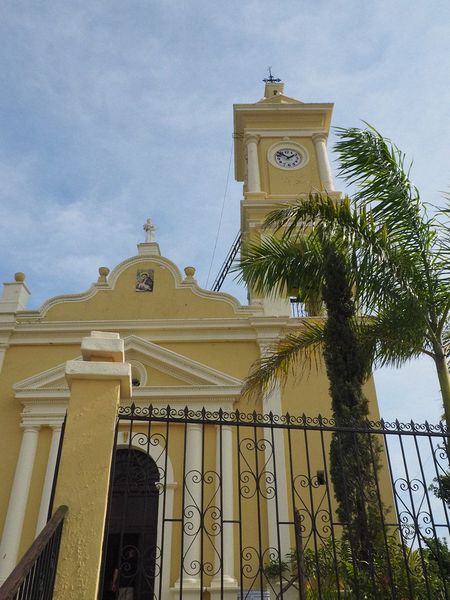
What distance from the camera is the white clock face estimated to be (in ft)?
57.0

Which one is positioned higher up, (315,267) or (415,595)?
(315,267)

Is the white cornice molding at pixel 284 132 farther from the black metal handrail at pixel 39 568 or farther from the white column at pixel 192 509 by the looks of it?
the black metal handrail at pixel 39 568

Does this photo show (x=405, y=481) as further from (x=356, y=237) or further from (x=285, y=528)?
(x=285, y=528)

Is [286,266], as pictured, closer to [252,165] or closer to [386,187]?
[386,187]

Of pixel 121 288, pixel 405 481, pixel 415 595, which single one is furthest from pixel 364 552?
pixel 121 288

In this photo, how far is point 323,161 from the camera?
17.2 m

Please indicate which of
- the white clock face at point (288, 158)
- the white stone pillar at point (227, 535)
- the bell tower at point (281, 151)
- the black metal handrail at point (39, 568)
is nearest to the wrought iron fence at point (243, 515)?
the white stone pillar at point (227, 535)

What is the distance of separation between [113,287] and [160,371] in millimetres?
2648

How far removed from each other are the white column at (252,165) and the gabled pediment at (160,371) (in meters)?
6.62

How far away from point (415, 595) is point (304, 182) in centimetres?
1321

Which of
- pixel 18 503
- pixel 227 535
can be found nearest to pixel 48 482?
pixel 18 503

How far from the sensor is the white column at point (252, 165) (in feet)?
54.3

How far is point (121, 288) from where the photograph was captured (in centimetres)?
1327

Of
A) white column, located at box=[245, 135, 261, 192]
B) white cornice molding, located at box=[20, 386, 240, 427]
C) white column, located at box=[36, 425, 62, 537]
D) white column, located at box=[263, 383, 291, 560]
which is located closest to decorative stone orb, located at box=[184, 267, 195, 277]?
white cornice molding, located at box=[20, 386, 240, 427]
